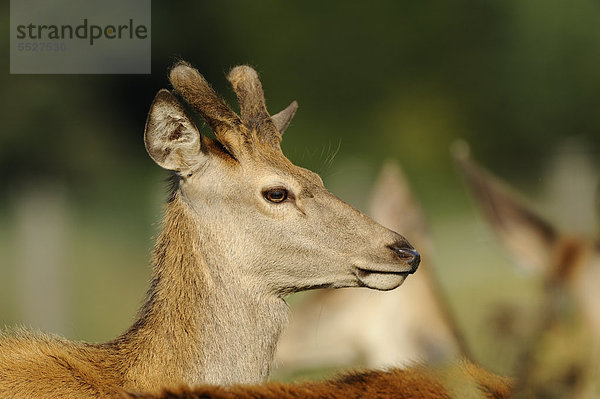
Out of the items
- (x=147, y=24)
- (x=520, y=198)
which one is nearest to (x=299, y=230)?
(x=520, y=198)

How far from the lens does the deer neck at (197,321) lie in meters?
3.86

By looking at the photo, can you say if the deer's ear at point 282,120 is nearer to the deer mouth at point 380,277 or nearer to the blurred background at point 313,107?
the deer mouth at point 380,277

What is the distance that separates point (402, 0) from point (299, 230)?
17.8 meters

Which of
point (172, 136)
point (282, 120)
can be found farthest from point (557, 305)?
point (282, 120)

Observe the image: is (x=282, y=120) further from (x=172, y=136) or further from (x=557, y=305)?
(x=557, y=305)

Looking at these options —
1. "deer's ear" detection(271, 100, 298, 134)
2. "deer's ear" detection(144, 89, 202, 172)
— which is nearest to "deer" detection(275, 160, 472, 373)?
"deer's ear" detection(271, 100, 298, 134)

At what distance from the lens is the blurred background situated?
13.1 meters

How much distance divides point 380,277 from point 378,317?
2793mm

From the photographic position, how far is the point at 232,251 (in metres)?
4.11

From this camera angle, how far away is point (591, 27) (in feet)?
58.1

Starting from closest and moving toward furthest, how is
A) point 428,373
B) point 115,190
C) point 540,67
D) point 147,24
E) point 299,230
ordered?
1. point 428,373
2. point 299,230
3. point 147,24
4. point 115,190
5. point 540,67

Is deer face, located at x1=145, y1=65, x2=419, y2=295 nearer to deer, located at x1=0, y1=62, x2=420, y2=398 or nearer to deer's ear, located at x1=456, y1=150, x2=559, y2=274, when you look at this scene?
deer, located at x1=0, y1=62, x2=420, y2=398

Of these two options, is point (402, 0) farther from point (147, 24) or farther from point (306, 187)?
point (306, 187)

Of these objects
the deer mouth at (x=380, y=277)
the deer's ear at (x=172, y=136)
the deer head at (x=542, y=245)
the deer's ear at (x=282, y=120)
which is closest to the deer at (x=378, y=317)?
the deer's ear at (x=282, y=120)
